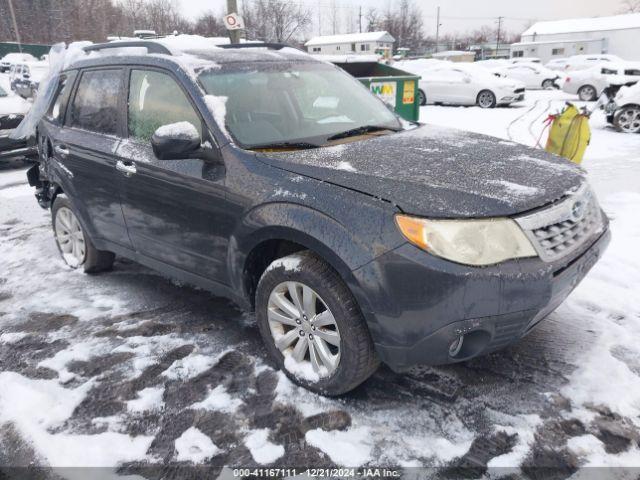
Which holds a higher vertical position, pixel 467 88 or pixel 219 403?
pixel 467 88

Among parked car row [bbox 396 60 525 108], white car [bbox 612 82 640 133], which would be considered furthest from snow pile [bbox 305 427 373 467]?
parked car row [bbox 396 60 525 108]

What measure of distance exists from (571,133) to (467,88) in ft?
40.6

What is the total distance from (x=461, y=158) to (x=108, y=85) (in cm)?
261

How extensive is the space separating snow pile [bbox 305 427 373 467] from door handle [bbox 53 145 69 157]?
120 inches

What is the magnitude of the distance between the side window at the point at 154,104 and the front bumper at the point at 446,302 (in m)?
1.52

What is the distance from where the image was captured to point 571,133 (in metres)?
5.91

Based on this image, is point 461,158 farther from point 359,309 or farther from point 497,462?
point 497,462

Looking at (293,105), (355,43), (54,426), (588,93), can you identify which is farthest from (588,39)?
(54,426)

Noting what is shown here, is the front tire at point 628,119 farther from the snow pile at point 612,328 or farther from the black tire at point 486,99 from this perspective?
the snow pile at point 612,328

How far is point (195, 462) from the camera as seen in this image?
2.32 meters

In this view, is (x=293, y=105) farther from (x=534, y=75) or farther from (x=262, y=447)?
(x=534, y=75)

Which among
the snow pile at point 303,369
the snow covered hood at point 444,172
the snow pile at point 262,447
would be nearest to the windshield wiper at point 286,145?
the snow covered hood at point 444,172

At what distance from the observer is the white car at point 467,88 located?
17031mm

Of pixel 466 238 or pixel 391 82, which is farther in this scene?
pixel 391 82
